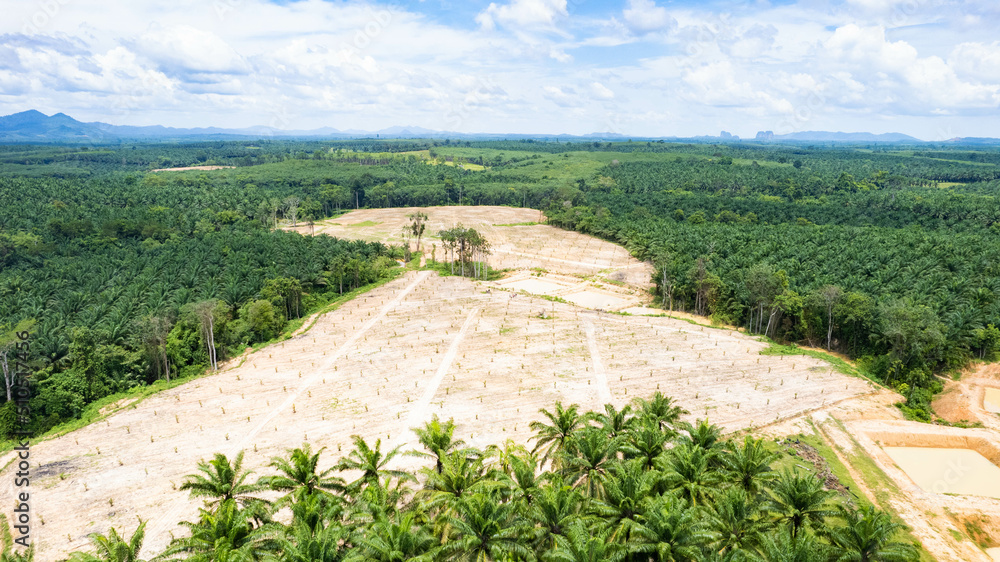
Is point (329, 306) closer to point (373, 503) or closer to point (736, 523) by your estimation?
point (373, 503)

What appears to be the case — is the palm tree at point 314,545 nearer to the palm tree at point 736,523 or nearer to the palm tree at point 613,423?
the palm tree at point 613,423

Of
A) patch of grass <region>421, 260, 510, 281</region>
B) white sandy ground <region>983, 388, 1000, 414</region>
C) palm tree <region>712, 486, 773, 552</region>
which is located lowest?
white sandy ground <region>983, 388, 1000, 414</region>

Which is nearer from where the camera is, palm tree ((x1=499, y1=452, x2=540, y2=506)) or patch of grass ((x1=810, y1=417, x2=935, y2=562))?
palm tree ((x1=499, y1=452, x2=540, y2=506))

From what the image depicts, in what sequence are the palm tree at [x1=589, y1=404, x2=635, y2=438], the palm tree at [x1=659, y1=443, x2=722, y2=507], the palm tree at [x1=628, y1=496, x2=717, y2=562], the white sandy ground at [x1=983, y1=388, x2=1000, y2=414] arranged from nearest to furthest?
the palm tree at [x1=628, y1=496, x2=717, y2=562]
the palm tree at [x1=659, y1=443, x2=722, y2=507]
the palm tree at [x1=589, y1=404, x2=635, y2=438]
the white sandy ground at [x1=983, y1=388, x2=1000, y2=414]

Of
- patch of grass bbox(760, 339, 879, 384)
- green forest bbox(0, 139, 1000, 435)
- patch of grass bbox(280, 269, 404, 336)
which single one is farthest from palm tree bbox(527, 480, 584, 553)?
patch of grass bbox(280, 269, 404, 336)

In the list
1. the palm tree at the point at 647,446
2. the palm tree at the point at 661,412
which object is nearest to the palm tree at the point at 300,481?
the palm tree at the point at 647,446

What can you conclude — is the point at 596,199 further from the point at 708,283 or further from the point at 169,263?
the point at 169,263

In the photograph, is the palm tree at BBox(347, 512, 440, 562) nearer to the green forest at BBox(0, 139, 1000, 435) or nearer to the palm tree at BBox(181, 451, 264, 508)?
the palm tree at BBox(181, 451, 264, 508)

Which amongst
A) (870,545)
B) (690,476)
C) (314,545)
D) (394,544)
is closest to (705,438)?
(690,476)
